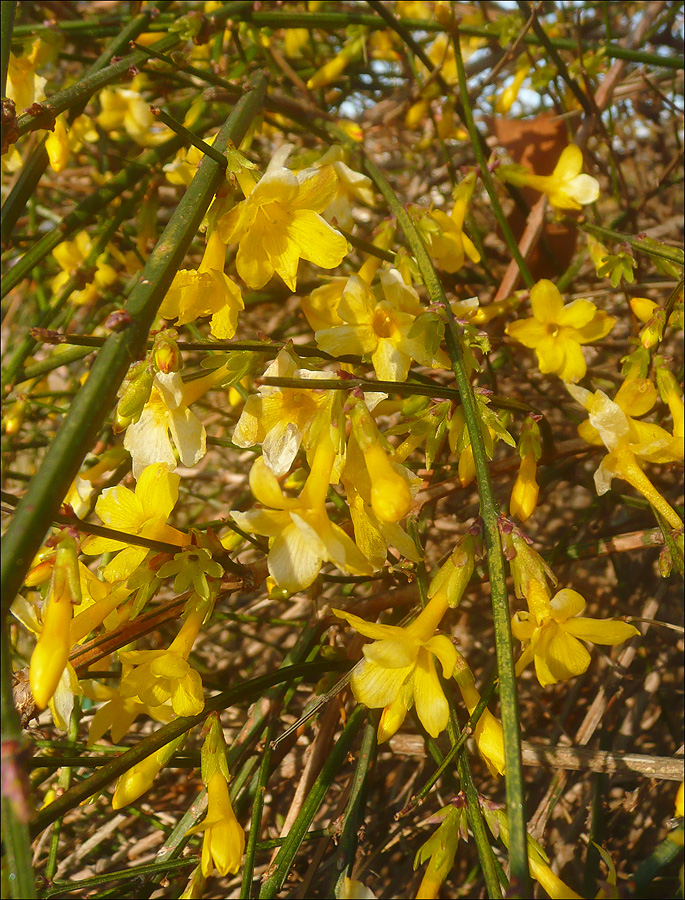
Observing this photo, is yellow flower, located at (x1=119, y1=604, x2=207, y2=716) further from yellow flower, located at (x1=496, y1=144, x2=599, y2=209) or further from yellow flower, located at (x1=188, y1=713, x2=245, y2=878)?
yellow flower, located at (x1=496, y1=144, x2=599, y2=209)

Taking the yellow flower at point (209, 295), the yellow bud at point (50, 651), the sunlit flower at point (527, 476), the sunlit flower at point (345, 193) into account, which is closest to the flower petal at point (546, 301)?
the sunlit flower at point (527, 476)

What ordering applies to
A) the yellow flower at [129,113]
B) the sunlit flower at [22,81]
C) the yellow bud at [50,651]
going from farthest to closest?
1. the yellow flower at [129,113]
2. the sunlit flower at [22,81]
3. the yellow bud at [50,651]

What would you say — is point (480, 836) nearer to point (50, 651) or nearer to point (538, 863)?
point (538, 863)

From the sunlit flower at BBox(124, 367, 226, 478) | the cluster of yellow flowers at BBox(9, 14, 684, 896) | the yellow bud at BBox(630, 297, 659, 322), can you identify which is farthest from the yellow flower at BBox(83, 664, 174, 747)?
the yellow bud at BBox(630, 297, 659, 322)

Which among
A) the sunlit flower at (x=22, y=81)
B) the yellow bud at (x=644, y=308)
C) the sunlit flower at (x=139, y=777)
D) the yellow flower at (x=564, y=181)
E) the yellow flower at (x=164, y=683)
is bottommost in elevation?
the sunlit flower at (x=139, y=777)

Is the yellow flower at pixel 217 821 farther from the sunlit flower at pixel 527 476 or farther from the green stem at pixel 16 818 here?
the sunlit flower at pixel 527 476

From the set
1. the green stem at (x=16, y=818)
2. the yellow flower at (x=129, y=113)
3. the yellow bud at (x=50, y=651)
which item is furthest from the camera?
the yellow flower at (x=129, y=113)

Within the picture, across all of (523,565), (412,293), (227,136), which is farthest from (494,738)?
(227,136)

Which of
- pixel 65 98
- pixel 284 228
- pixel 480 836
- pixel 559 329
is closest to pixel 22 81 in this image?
pixel 65 98
